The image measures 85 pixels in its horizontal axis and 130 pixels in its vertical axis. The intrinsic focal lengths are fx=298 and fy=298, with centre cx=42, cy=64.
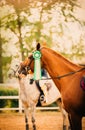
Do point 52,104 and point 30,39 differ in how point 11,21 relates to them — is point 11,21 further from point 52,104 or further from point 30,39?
point 52,104

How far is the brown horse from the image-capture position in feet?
10.8

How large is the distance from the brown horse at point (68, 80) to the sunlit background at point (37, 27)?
49.7 inches

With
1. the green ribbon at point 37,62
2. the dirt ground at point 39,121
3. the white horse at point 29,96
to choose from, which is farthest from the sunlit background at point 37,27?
the green ribbon at point 37,62

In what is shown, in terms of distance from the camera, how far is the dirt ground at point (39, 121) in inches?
Answer: 183

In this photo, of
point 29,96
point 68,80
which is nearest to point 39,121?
point 29,96

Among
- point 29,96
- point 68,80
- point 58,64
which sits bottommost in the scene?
point 29,96

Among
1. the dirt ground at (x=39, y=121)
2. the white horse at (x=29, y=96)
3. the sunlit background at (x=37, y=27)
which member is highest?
the sunlit background at (x=37, y=27)

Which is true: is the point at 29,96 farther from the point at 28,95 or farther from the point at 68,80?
the point at 68,80

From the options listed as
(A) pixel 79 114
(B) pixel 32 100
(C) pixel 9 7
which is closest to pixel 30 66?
(A) pixel 79 114

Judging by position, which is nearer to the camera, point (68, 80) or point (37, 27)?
point (68, 80)

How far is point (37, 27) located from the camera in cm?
482

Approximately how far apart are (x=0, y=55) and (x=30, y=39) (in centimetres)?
55

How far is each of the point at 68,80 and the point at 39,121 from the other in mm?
1449

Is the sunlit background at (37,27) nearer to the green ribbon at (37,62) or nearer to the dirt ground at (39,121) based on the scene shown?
the dirt ground at (39,121)
